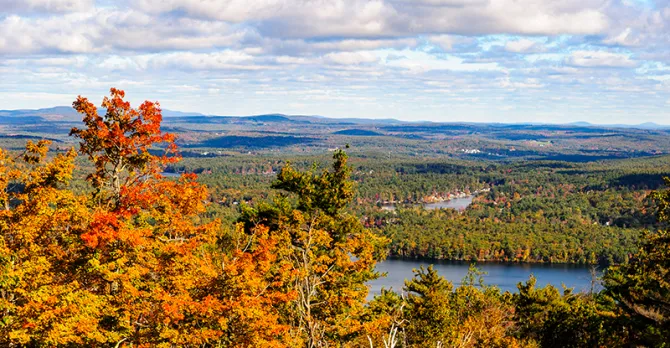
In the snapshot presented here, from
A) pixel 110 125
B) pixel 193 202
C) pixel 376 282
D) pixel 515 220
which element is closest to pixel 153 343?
pixel 193 202

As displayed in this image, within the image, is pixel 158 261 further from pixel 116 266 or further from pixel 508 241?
pixel 508 241

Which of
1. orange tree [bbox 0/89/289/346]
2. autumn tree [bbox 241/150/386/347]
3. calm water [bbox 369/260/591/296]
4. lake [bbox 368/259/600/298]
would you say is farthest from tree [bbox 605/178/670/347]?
lake [bbox 368/259/600/298]

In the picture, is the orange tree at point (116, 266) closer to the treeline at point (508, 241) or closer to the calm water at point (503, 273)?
the calm water at point (503, 273)

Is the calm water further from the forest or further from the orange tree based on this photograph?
the orange tree

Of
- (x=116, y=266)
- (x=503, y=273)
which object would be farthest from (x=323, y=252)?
(x=503, y=273)

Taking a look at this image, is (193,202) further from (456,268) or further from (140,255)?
(456,268)

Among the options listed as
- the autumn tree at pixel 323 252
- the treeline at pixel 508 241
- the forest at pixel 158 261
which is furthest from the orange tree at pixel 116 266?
the treeline at pixel 508 241

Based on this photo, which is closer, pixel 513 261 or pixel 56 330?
pixel 56 330
